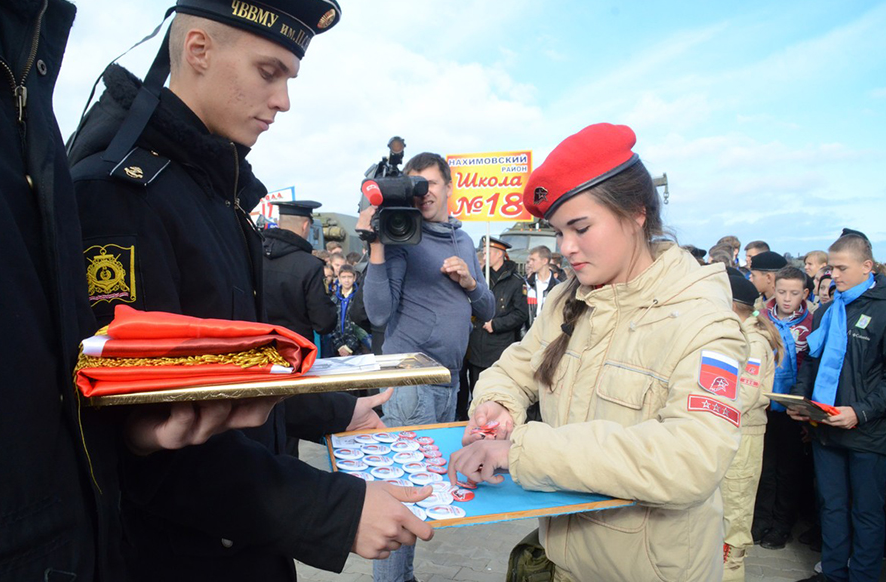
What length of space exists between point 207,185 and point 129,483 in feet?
2.44

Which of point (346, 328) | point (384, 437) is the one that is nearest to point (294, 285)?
point (346, 328)

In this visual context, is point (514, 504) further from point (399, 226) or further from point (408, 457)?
point (399, 226)

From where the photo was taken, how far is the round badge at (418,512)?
47.1 inches

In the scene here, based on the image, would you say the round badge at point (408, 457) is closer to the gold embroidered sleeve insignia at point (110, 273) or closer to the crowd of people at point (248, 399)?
the crowd of people at point (248, 399)

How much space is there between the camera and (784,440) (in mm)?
4703

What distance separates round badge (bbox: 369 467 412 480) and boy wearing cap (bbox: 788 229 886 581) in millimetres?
3284

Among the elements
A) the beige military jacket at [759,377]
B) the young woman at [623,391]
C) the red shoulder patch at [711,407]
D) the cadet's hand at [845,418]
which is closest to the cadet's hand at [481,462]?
the young woman at [623,391]

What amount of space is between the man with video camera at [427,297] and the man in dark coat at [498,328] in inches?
102

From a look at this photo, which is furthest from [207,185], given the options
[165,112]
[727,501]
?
[727,501]

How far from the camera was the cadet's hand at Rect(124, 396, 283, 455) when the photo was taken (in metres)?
0.91

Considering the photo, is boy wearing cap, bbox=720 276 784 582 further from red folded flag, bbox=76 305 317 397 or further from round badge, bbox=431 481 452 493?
red folded flag, bbox=76 305 317 397

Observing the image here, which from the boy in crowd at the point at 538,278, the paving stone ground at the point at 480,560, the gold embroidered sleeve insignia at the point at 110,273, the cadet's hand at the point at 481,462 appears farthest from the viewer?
the boy in crowd at the point at 538,278

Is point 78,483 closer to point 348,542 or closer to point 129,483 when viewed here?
point 129,483

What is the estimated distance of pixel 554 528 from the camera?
5.56 feet
